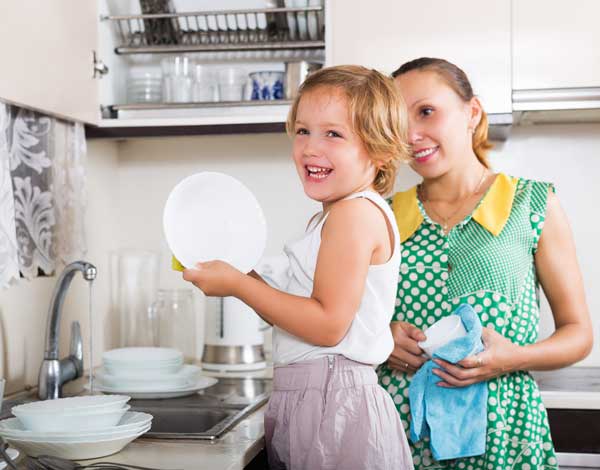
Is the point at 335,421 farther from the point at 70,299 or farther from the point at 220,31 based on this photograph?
the point at 220,31

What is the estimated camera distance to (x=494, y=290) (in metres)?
1.63

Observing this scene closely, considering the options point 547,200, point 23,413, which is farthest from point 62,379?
point 547,200

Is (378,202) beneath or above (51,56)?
beneath

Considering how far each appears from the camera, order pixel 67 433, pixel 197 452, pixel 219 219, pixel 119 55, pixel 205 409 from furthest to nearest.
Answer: pixel 119 55, pixel 205 409, pixel 219 219, pixel 197 452, pixel 67 433

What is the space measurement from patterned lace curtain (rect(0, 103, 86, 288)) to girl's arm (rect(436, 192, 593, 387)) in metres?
0.89

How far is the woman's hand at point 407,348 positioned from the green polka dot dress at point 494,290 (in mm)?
36

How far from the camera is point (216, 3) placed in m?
2.18

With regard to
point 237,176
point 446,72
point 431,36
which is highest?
point 431,36

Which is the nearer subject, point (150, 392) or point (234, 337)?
point (150, 392)

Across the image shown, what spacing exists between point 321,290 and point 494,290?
462 mm

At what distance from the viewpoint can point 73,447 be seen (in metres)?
1.27

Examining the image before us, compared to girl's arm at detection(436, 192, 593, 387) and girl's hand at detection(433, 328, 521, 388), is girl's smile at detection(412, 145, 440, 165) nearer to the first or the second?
girl's arm at detection(436, 192, 593, 387)

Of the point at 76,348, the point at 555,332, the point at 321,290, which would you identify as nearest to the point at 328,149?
the point at 321,290

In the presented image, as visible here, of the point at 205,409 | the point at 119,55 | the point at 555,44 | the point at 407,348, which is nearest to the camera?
the point at 407,348
